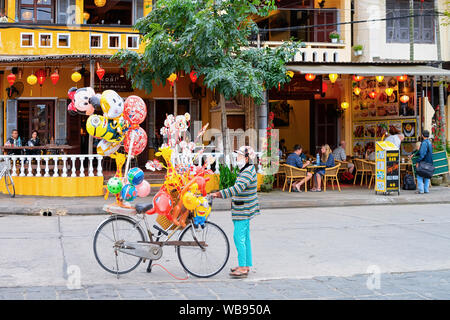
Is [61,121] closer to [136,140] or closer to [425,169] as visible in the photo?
[425,169]

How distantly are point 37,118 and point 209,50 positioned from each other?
807cm

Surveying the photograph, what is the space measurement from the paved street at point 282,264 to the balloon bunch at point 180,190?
30.1 inches

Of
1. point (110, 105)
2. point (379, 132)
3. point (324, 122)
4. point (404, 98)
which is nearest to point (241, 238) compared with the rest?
point (110, 105)

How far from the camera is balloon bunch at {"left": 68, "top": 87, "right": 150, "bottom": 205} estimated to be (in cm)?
672

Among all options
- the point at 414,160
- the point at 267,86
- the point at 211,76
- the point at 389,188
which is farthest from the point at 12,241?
the point at 414,160

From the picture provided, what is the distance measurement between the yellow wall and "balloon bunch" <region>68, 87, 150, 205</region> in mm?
15393

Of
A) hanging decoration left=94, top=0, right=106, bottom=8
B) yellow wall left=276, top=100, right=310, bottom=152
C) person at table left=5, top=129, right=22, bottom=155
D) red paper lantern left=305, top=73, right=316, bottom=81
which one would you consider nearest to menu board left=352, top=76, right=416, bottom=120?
yellow wall left=276, top=100, right=310, bottom=152

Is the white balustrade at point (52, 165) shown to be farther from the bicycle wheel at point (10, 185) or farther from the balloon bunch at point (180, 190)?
the balloon bunch at point (180, 190)

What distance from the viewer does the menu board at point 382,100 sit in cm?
1788

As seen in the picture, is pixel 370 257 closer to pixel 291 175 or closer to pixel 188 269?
pixel 188 269

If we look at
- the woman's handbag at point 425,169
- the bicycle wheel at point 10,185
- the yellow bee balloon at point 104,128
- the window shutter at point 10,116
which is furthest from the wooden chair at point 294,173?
the yellow bee balloon at point 104,128

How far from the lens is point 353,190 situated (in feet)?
56.1

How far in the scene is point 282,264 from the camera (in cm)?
Result: 757

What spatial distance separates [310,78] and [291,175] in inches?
118
